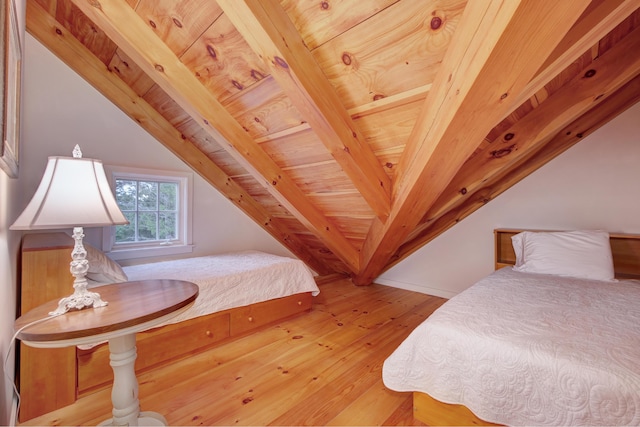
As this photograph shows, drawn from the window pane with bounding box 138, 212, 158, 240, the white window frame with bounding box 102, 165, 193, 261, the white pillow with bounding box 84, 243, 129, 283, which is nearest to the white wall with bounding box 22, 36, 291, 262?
the white window frame with bounding box 102, 165, 193, 261

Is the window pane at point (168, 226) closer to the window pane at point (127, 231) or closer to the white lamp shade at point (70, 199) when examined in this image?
the window pane at point (127, 231)

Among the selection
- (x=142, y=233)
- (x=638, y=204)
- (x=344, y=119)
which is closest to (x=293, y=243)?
(x=142, y=233)

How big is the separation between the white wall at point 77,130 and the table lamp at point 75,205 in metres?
1.45

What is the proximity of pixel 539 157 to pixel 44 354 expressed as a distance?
12.6ft

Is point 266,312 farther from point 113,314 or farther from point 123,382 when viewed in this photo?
point 113,314

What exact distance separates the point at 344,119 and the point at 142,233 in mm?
2184

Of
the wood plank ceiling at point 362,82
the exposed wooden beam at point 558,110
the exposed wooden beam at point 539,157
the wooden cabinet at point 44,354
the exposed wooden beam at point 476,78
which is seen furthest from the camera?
the exposed wooden beam at point 539,157

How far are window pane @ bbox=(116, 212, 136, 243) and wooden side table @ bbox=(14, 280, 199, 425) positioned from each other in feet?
4.38

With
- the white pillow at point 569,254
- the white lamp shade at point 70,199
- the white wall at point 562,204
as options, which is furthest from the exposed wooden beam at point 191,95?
the white pillow at point 569,254

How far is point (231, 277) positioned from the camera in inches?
79.8

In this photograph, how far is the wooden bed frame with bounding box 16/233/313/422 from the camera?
1.24 m

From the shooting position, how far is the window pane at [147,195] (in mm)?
2445

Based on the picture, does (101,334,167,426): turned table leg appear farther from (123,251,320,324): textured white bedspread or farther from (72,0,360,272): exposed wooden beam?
(72,0,360,272): exposed wooden beam

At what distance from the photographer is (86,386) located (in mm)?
1455
